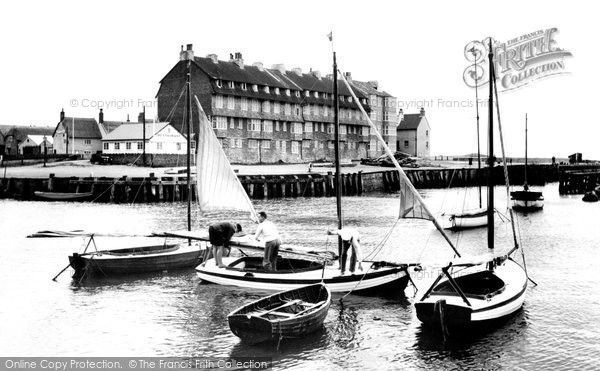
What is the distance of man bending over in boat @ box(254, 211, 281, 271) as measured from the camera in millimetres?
24703

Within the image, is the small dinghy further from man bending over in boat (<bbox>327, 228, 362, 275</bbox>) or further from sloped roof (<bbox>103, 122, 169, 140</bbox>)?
sloped roof (<bbox>103, 122, 169, 140</bbox>)

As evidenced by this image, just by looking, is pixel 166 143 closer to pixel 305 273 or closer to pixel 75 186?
pixel 75 186

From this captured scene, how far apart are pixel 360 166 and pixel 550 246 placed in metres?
68.5

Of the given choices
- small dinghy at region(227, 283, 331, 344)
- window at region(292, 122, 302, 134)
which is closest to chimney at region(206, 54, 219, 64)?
window at region(292, 122, 302, 134)

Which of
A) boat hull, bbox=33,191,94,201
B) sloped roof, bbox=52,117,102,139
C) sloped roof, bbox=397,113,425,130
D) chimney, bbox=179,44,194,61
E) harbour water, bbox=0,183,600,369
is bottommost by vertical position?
harbour water, bbox=0,183,600,369

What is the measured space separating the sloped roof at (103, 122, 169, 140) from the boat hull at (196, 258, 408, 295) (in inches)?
2664

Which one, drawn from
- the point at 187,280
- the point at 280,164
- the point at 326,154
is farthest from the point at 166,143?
the point at 187,280

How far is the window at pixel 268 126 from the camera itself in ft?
335

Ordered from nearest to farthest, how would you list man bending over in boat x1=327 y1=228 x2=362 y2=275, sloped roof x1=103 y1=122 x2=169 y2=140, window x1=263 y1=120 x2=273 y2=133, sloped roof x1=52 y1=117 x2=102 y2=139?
man bending over in boat x1=327 y1=228 x2=362 y2=275
sloped roof x1=103 y1=122 x2=169 y2=140
window x1=263 y1=120 x2=273 y2=133
sloped roof x1=52 y1=117 x2=102 y2=139

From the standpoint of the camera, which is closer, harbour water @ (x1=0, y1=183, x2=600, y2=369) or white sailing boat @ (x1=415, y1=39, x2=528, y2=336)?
harbour water @ (x1=0, y1=183, x2=600, y2=369)

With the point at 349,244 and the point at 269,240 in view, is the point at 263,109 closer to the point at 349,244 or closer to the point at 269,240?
the point at 269,240

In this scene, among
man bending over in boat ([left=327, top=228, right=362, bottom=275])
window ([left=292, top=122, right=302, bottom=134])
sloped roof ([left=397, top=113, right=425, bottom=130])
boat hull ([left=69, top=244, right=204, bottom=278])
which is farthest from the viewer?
sloped roof ([left=397, top=113, right=425, bottom=130])

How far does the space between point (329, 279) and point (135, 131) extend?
7580 centimetres

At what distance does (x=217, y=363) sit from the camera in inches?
703
